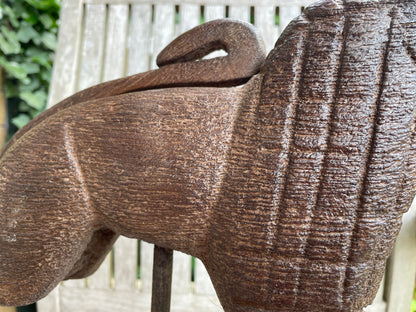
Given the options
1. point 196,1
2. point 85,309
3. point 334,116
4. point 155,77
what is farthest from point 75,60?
point 334,116

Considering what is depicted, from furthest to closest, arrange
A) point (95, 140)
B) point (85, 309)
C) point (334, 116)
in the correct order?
point (85, 309), point (95, 140), point (334, 116)

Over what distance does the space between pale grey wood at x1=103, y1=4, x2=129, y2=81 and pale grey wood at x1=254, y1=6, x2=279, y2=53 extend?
0.50 metres

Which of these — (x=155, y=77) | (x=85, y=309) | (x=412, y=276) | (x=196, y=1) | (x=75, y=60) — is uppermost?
(x=196, y=1)

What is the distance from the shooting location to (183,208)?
52 cm

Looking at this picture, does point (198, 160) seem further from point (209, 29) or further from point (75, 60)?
point (75, 60)

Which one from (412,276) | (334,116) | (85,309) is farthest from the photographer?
(85,309)

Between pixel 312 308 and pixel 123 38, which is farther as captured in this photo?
pixel 123 38

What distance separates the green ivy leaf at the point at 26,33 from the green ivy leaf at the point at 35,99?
20 cm

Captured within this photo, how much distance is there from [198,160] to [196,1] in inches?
38.5

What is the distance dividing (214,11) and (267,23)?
20cm

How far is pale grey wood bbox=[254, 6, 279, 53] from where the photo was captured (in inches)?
49.3

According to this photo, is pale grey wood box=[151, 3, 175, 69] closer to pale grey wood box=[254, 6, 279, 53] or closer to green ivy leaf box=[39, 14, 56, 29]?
pale grey wood box=[254, 6, 279, 53]

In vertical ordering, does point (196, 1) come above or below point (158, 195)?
above

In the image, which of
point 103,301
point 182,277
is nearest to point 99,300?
point 103,301
